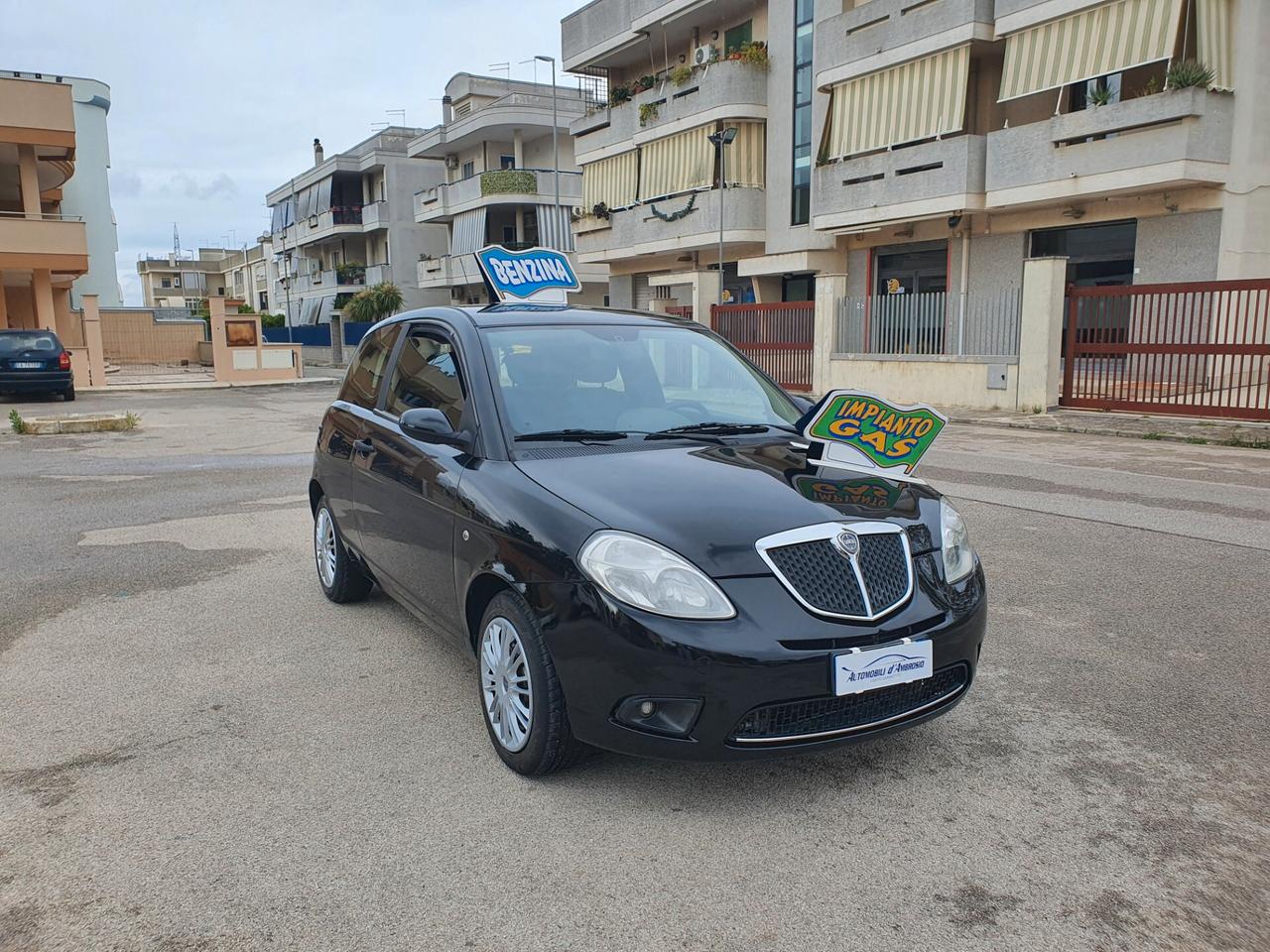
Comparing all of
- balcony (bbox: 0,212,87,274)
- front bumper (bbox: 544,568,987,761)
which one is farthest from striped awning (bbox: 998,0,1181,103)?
balcony (bbox: 0,212,87,274)

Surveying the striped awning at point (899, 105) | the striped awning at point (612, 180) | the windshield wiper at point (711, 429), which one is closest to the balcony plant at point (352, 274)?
the striped awning at point (612, 180)

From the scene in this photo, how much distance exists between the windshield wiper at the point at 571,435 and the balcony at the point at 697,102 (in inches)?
1029

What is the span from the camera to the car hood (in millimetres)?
3229

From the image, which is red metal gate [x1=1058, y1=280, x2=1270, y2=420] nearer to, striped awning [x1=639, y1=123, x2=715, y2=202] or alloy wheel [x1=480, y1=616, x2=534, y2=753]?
striped awning [x1=639, y1=123, x2=715, y2=202]

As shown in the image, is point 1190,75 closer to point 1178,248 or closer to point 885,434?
point 1178,248

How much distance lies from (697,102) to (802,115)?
341cm

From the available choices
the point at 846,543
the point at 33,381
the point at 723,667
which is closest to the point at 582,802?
the point at 723,667

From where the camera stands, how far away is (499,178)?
4153 centimetres

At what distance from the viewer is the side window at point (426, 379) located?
14.4 ft

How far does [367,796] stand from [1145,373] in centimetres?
1645

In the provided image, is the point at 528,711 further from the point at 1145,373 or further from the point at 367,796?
the point at 1145,373

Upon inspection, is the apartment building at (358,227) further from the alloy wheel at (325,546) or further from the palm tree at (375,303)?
the alloy wheel at (325,546)

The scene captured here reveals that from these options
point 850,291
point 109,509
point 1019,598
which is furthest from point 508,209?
point 1019,598

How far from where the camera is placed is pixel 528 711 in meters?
3.46
